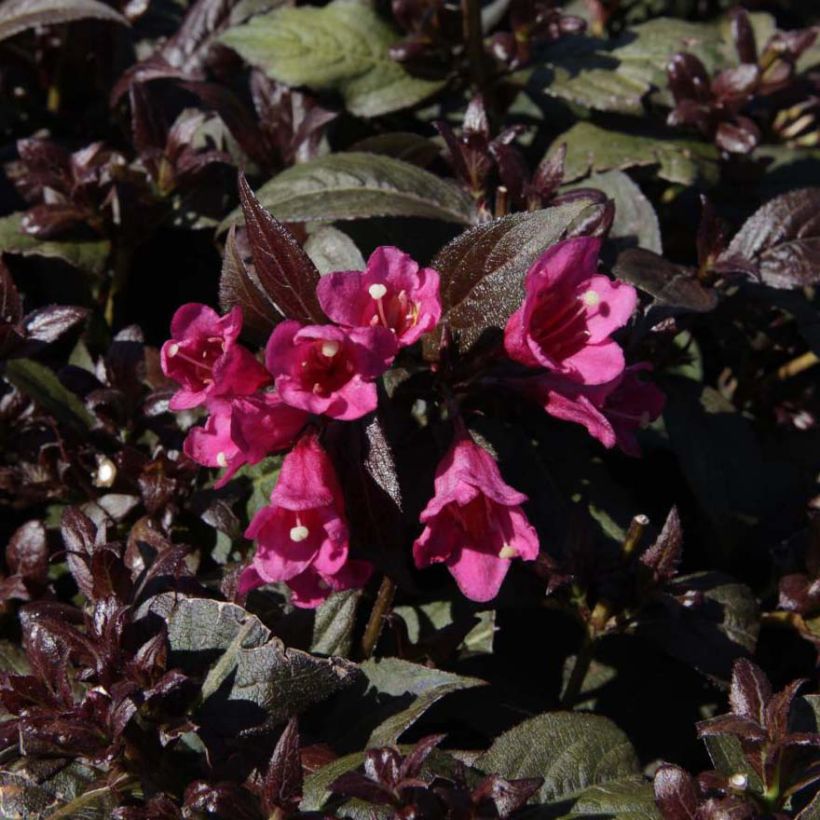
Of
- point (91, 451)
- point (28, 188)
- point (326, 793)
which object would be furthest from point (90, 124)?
point (326, 793)

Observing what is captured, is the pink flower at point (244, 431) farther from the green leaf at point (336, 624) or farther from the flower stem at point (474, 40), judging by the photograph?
the flower stem at point (474, 40)

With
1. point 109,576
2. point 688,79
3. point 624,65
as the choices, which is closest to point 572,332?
point 109,576

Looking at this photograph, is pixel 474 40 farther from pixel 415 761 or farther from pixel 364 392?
pixel 415 761

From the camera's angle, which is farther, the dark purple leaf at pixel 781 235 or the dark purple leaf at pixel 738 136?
the dark purple leaf at pixel 738 136

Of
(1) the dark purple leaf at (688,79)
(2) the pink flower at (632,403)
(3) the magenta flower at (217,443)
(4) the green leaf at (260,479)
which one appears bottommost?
(4) the green leaf at (260,479)

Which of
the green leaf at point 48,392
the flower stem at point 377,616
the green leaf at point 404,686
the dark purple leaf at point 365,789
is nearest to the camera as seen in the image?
the dark purple leaf at point 365,789

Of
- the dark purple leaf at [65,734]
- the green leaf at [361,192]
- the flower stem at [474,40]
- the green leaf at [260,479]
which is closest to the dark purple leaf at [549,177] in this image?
the green leaf at [361,192]

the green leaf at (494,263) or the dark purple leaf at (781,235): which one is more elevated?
the green leaf at (494,263)
